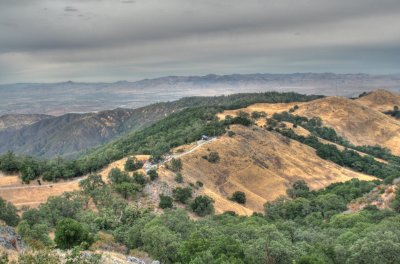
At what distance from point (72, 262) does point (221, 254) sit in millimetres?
20667

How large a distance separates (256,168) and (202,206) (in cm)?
4452

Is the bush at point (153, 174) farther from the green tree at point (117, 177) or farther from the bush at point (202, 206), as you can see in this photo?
the bush at point (202, 206)

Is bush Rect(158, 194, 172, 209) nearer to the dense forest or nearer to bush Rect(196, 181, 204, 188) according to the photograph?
the dense forest

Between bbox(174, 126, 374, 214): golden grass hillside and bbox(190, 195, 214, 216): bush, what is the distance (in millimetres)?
4952

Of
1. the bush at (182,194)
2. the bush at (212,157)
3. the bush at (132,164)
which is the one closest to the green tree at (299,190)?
the bush at (212,157)

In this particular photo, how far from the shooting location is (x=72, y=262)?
28.3m

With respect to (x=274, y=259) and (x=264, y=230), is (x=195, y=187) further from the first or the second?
(x=274, y=259)

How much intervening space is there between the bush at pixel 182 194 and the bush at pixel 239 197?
57.6 ft

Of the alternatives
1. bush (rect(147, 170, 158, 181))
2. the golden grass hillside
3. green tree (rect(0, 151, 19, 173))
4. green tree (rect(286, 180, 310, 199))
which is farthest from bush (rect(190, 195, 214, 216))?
green tree (rect(0, 151, 19, 173))

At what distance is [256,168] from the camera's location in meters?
142

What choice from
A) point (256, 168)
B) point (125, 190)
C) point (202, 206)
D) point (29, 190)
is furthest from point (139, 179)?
point (256, 168)

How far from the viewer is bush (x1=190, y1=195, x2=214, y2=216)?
334 ft

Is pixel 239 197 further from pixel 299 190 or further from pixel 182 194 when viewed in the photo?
pixel 299 190

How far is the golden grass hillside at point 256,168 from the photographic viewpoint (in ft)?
413
